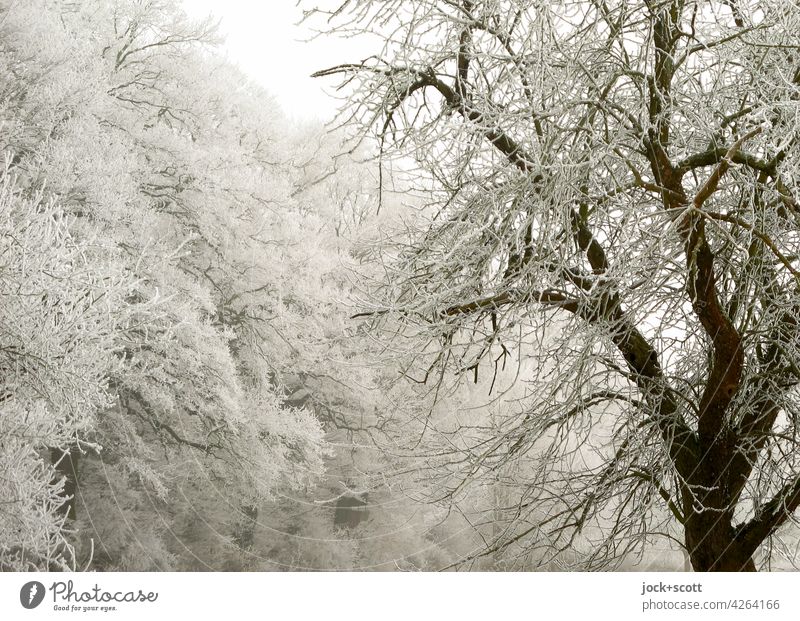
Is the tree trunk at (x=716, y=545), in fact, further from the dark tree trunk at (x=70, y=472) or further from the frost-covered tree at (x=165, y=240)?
the dark tree trunk at (x=70, y=472)

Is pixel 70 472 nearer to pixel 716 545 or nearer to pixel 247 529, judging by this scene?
pixel 247 529

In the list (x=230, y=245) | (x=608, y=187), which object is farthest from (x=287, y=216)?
(x=608, y=187)

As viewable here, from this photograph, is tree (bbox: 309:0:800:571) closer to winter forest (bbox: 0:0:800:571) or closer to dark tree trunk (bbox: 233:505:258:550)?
winter forest (bbox: 0:0:800:571)

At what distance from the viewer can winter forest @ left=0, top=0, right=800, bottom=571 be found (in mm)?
2316

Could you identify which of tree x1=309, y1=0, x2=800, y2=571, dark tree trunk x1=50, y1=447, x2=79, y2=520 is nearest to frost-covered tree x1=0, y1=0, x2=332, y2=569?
dark tree trunk x1=50, y1=447, x2=79, y2=520

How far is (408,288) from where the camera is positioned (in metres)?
2.75

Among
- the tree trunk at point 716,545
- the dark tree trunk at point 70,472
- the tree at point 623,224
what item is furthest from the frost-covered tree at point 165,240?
the tree trunk at point 716,545

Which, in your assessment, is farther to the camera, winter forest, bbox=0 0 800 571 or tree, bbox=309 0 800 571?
winter forest, bbox=0 0 800 571

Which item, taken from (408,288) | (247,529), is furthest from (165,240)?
(408,288)

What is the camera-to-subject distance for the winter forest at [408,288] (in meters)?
2.32
